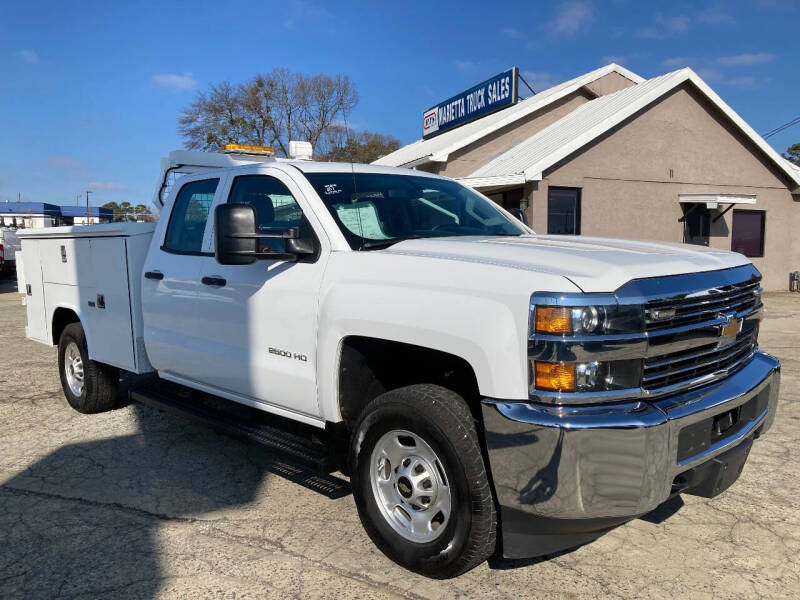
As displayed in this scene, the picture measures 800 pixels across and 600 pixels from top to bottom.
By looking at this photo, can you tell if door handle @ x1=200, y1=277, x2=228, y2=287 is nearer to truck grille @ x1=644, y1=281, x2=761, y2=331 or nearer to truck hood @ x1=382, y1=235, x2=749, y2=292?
truck hood @ x1=382, y1=235, x2=749, y2=292

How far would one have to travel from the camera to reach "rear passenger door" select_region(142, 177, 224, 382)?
4.27 m

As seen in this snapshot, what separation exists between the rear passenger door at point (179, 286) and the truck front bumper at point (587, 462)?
2.31m

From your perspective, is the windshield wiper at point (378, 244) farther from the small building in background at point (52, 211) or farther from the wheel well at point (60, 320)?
the small building in background at point (52, 211)

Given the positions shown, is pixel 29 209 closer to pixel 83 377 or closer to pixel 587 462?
pixel 83 377

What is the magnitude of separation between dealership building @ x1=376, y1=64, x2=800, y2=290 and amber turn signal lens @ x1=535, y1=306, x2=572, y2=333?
1205 cm

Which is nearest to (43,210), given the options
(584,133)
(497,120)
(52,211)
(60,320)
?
(52,211)

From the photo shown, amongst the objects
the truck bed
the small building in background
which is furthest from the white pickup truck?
the small building in background

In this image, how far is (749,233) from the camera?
18312mm

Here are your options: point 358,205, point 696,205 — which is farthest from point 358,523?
point 696,205

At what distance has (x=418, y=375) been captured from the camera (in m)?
3.50

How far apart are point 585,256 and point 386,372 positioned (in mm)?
1221

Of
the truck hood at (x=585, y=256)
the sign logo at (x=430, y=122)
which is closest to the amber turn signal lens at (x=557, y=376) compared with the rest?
the truck hood at (x=585, y=256)

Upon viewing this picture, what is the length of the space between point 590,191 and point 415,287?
14244mm

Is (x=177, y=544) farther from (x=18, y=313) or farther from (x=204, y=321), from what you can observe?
(x=18, y=313)
